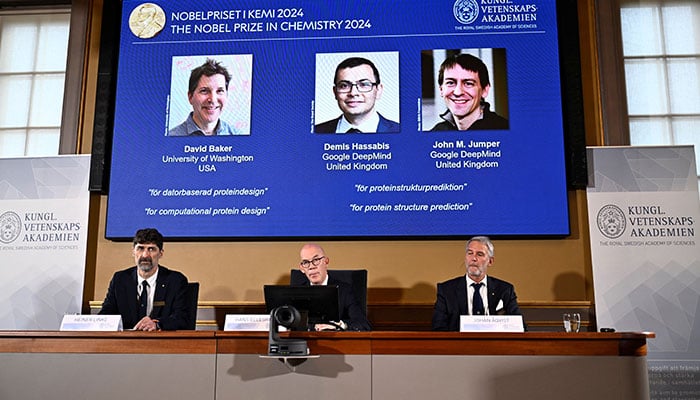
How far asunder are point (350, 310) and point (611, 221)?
2.00 meters

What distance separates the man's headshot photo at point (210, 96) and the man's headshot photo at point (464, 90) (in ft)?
4.40

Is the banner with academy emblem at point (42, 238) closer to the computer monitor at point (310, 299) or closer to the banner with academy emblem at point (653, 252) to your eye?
the computer monitor at point (310, 299)

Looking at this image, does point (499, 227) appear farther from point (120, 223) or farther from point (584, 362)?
point (120, 223)

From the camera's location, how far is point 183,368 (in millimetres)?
3174

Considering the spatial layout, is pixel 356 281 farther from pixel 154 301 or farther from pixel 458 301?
pixel 154 301

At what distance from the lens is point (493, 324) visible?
131 inches

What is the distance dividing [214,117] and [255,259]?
1.10m

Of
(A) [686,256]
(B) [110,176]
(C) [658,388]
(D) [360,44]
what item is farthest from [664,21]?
(B) [110,176]

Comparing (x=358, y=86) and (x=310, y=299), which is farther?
(x=358, y=86)

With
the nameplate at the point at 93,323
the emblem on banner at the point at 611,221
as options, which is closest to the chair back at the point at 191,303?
the nameplate at the point at 93,323

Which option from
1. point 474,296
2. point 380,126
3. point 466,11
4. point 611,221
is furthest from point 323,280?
point 466,11

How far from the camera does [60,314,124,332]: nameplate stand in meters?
3.42

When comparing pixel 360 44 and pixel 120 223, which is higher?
pixel 360 44

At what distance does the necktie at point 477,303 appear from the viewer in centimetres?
441
